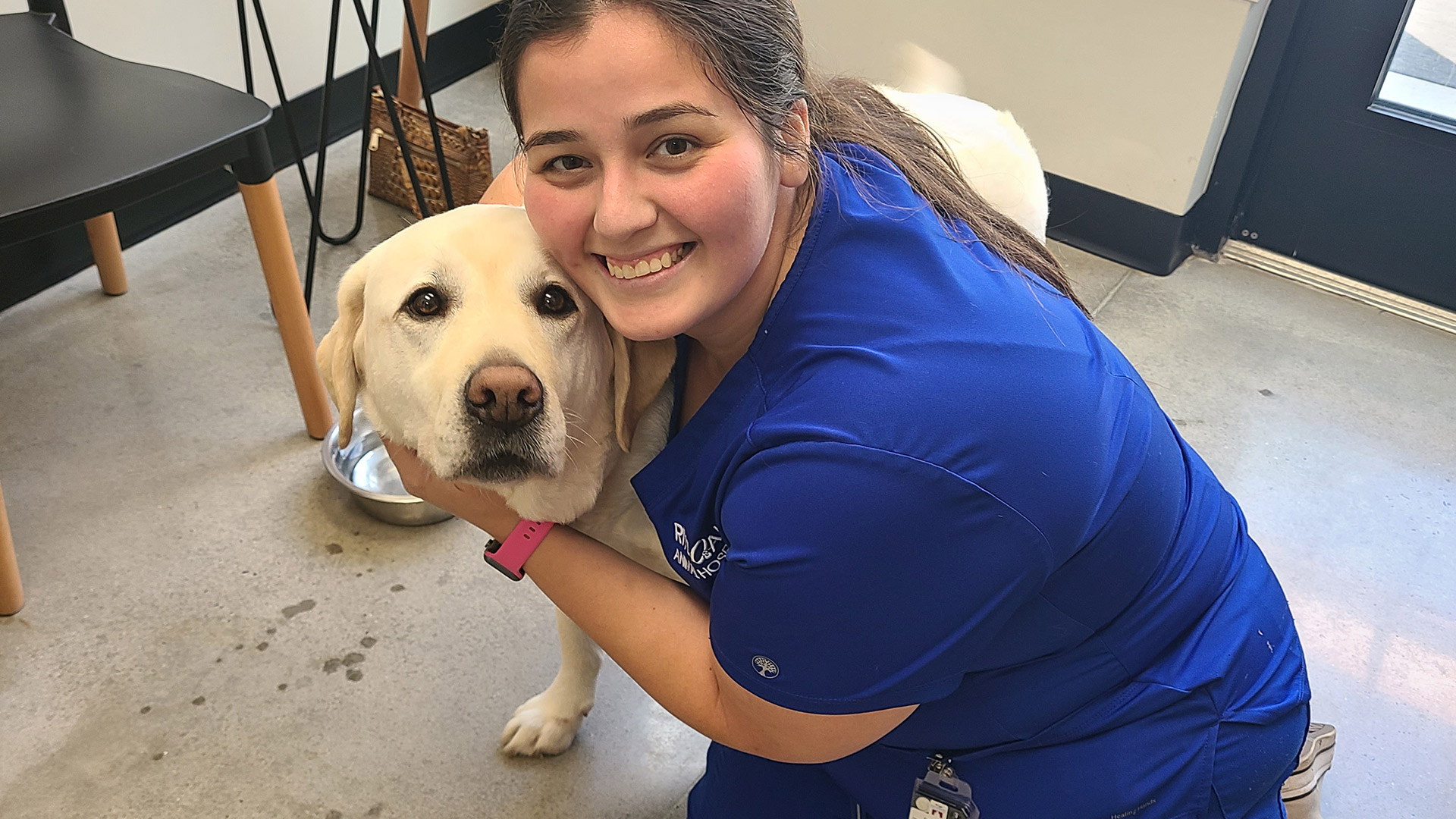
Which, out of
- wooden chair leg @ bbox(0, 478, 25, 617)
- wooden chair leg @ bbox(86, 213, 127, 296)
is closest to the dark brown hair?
wooden chair leg @ bbox(0, 478, 25, 617)

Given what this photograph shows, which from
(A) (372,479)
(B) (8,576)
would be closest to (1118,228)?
(A) (372,479)

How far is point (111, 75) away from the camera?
7.13ft

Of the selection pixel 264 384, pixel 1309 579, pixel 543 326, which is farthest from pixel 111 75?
pixel 1309 579

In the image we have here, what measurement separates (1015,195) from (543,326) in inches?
41.8

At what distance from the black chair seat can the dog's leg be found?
1098 mm

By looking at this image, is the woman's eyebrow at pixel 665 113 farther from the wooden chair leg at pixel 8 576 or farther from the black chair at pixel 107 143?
the wooden chair leg at pixel 8 576

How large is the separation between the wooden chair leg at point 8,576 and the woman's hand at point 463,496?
38.5 inches

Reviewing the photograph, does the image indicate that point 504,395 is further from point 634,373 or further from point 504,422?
point 634,373

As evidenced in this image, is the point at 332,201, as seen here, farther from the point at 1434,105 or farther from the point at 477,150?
the point at 1434,105

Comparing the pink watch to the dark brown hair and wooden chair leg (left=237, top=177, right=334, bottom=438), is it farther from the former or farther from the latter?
wooden chair leg (left=237, top=177, right=334, bottom=438)

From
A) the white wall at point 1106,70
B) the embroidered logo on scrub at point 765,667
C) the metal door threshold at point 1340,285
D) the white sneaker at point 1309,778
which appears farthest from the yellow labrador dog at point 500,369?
the metal door threshold at point 1340,285

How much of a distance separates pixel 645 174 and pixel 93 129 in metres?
1.40

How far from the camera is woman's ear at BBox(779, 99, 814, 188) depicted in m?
1.18

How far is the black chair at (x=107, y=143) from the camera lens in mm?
1849
